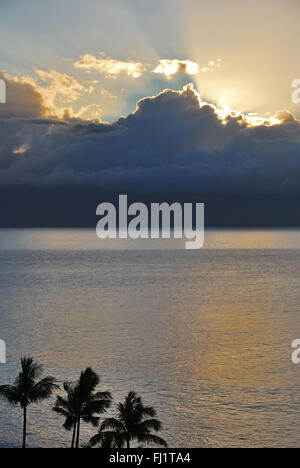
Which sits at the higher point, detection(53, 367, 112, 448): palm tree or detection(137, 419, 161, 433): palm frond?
detection(53, 367, 112, 448): palm tree

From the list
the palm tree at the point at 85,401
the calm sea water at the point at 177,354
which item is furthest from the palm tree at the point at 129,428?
the calm sea water at the point at 177,354

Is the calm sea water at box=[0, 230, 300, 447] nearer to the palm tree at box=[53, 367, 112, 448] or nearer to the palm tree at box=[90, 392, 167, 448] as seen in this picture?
the palm tree at box=[53, 367, 112, 448]

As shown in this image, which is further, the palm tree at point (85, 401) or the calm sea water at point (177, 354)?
the calm sea water at point (177, 354)

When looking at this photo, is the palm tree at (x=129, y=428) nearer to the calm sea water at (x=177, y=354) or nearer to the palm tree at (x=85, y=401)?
the palm tree at (x=85, y=401)

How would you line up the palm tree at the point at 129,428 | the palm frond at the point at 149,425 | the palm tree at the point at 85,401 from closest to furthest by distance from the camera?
1. the palm tree at the point at 129,428
2. the palm frond at the point at 149,425
3. the palm tree at the point at 85,401

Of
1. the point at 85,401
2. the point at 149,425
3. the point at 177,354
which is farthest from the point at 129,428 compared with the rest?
the point at 177,354

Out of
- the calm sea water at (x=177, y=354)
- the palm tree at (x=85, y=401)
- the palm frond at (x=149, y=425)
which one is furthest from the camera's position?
the calm sea water at (x=177, y=354)

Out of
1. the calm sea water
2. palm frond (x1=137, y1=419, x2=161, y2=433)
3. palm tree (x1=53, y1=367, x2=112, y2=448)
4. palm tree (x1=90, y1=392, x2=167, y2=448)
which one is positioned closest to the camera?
palm tree (x1=90, y1=392, x2=167, y2=448)

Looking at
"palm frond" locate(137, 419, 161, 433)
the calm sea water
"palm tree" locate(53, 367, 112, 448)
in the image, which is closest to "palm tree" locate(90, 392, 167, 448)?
"palm frond" locate(137, 419, 161, 433)

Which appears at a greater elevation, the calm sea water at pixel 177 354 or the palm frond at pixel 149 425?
the calm sea water at pixel 177 354

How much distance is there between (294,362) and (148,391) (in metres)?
27.8

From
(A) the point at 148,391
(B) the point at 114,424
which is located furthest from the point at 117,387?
(B) the point at 114,424

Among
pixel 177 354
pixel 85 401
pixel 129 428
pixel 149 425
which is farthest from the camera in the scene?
pixel 177 354

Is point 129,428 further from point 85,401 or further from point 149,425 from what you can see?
point 85,401
